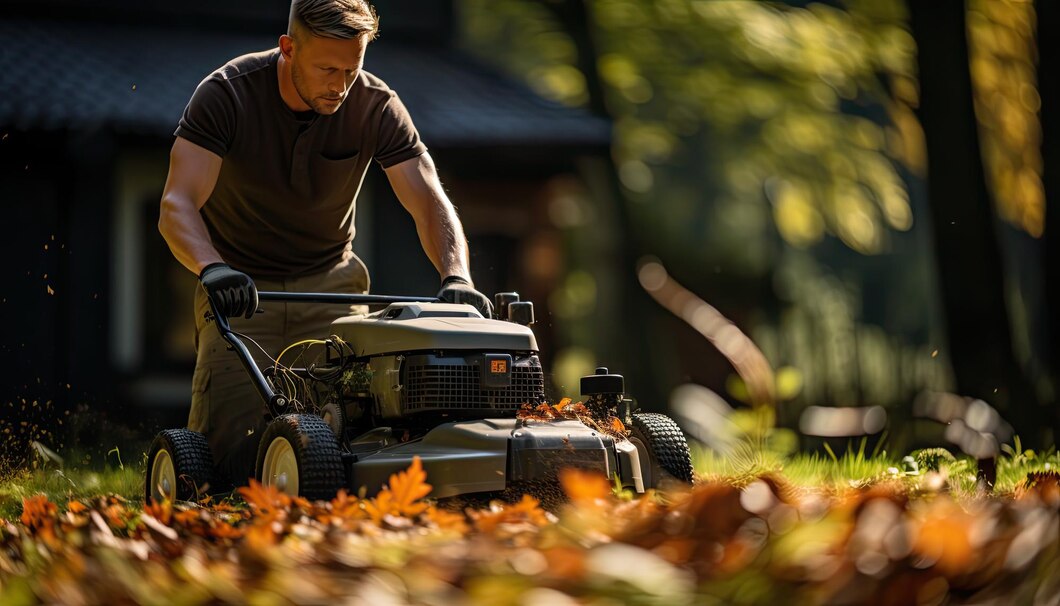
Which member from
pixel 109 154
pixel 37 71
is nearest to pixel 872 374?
pixel 109 154

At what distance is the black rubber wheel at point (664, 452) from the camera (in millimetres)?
4312

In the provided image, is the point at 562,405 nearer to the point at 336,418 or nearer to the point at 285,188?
the point at 336,418

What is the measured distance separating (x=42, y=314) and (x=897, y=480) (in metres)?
8.77

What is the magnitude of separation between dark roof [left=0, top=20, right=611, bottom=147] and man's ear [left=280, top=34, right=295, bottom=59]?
22.7ft

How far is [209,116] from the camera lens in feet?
15.6

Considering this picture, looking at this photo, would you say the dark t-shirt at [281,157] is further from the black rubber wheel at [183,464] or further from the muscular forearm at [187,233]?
the black rubber wheel at [183,464]

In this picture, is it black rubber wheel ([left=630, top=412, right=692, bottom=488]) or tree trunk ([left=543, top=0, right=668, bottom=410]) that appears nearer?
black rubber wheel ([left=630, top=412, right=692, bottom=488])

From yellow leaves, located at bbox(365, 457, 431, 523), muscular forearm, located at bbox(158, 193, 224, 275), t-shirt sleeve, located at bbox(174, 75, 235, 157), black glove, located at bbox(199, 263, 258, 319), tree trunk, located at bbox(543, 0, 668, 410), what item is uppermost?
t-shirt sleeve, located at bbox(174, 75, 235, 157)

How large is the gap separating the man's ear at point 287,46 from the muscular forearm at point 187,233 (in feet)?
1.96

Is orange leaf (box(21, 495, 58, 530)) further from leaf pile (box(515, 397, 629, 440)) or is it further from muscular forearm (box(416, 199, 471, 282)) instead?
muscular forearm (box(416, 199, 471, 282))

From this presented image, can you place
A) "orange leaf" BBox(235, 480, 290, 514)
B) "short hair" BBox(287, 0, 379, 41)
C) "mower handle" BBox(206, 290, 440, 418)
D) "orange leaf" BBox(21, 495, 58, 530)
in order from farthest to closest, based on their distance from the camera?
"short hair" BBox(287, 0, 379, 41), "mower handle" BBox(206, 290, 440, 418), "orange leaf" BBox(21, 495, 58, 530), "orange leaf" BBox(235, 480, 290, 514)

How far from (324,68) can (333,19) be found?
180mm

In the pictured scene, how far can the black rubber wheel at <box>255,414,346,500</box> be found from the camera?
12.6ft

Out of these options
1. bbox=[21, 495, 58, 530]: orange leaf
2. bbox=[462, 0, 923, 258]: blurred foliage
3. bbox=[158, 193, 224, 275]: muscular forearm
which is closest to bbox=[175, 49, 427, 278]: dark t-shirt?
bbox=[158, 193, 224, 275]: muscular forearm
